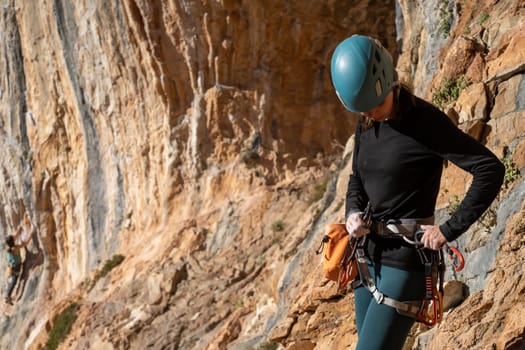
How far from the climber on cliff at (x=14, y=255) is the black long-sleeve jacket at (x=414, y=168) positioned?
45.1 ft

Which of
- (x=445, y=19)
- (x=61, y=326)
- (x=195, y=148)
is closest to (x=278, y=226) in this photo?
(x=195, y=148)

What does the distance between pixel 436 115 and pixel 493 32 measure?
3.93 m

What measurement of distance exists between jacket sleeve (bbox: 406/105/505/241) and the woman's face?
15 cm

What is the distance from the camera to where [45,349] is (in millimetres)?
11328

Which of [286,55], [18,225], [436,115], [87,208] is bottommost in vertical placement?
[18,225]

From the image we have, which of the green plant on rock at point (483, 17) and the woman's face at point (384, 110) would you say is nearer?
the woman's face at point (384, 110)

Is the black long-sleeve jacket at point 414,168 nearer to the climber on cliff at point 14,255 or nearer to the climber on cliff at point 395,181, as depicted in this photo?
the climber on cliff at point 395,181

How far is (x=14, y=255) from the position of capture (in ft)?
53.1

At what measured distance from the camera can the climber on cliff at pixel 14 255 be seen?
16062 mm

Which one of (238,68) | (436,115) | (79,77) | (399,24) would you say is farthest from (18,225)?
(436,115)

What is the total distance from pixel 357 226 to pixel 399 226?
185 mm

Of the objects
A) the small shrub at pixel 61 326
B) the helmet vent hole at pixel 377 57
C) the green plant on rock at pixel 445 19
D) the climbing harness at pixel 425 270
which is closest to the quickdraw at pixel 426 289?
the climbing harness at pixel 425 270

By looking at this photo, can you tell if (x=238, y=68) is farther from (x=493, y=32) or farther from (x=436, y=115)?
(x=436, y=115)

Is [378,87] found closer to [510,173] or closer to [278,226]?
[510,173]
